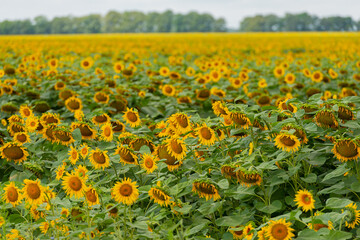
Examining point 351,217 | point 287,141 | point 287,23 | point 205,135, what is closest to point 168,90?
point 205,135

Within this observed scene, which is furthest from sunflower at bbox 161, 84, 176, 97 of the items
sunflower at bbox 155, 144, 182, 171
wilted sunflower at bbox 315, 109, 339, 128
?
wilted sunflower at bbox 315, 109, 339, 128

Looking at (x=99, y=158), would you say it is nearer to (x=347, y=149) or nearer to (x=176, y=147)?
(x=176, y=147)

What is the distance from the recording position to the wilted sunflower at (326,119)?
2.81m

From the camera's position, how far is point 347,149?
247 centimetres

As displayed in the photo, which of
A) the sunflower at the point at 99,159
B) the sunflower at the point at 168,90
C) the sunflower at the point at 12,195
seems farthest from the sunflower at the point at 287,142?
the sunflower at the point at 168,90

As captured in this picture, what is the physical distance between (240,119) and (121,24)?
268 ft

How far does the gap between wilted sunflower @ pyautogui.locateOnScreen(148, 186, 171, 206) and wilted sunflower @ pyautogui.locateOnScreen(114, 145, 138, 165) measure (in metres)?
0.39

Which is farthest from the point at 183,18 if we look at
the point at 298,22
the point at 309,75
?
the point at 309,75

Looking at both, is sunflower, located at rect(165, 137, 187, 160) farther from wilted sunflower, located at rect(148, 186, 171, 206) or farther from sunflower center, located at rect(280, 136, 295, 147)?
sunflower center, located at rect(280, 136, 295, 147)

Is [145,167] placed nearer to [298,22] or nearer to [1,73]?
[1,73]

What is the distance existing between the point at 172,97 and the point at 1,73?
7.32ft

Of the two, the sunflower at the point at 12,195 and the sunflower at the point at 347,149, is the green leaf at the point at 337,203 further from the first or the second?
the sunflower at the point at 12,195

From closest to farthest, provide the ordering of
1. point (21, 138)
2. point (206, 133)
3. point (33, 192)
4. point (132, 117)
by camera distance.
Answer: point (33, 192) < point (206, 133) < point (21, 138) < point (132, 117)

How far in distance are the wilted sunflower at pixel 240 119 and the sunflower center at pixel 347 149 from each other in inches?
22.7
